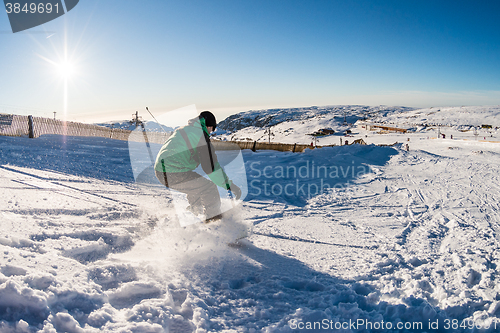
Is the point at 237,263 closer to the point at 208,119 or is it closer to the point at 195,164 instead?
the point at 195,164

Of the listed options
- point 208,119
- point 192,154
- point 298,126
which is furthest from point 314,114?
point 192,154

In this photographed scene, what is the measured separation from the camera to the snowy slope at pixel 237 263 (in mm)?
1892

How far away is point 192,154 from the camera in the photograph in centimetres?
332

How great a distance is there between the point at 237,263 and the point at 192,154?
4.74 feet

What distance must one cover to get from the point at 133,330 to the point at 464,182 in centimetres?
950

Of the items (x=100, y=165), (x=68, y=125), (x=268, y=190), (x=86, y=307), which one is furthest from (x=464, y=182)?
(x=68, y=125)

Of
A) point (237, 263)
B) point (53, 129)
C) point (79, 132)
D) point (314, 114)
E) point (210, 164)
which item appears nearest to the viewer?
point (237, 263)

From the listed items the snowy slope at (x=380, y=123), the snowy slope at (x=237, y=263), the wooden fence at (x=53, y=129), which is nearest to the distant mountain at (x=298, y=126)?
the snowy slope at (x=380, y=123)

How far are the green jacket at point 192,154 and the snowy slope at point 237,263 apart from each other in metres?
0.79

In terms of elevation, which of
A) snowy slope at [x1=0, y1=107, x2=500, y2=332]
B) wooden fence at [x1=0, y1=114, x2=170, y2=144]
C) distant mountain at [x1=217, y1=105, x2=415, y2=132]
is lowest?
snowy slope at [x1=0, y1=107, x2=500, y2=332]

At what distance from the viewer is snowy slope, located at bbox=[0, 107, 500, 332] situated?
1.89 meters

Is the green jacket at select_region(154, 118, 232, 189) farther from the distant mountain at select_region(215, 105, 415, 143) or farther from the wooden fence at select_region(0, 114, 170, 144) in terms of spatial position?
the wooden fence at select_region(0, 114, 170, 144)

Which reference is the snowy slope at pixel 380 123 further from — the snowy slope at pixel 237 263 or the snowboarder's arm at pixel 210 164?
the snowboarder's arm at pixel 210 164

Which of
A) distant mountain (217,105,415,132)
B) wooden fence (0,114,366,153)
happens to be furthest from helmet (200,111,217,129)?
distant mountain (217,105,415,132)
